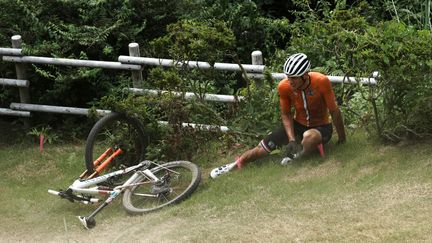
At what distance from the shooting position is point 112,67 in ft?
29.2

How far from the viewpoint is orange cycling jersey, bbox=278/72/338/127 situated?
277 inches

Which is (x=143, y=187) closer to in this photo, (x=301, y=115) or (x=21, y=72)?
(x=301, y=115)

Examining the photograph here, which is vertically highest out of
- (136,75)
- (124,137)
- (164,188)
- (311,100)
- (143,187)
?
(311,100)

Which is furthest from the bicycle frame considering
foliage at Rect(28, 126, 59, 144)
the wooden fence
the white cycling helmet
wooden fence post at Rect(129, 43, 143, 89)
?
foliage at Rect(28, 126, 59, 144)

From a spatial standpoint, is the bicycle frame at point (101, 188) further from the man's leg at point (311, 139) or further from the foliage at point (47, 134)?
the foliage at point (47, 134)

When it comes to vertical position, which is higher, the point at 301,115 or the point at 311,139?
the point at 301,115

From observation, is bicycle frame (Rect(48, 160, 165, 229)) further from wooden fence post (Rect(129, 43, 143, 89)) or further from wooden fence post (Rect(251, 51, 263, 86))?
wooden fence post (Rect(129, 43, 143, 89))

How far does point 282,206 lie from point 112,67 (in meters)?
3.48

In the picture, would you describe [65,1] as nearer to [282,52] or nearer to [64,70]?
[64,70]

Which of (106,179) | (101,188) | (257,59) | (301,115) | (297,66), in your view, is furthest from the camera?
(257,59)

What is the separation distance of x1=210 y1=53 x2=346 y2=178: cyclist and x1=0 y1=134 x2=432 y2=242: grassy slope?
146 mm

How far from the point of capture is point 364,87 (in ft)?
24.9

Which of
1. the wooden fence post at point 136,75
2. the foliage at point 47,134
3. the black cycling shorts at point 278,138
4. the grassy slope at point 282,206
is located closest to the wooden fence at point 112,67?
the wooden fence post at point 136,75

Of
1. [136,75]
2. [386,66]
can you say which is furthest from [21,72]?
[386,66]
